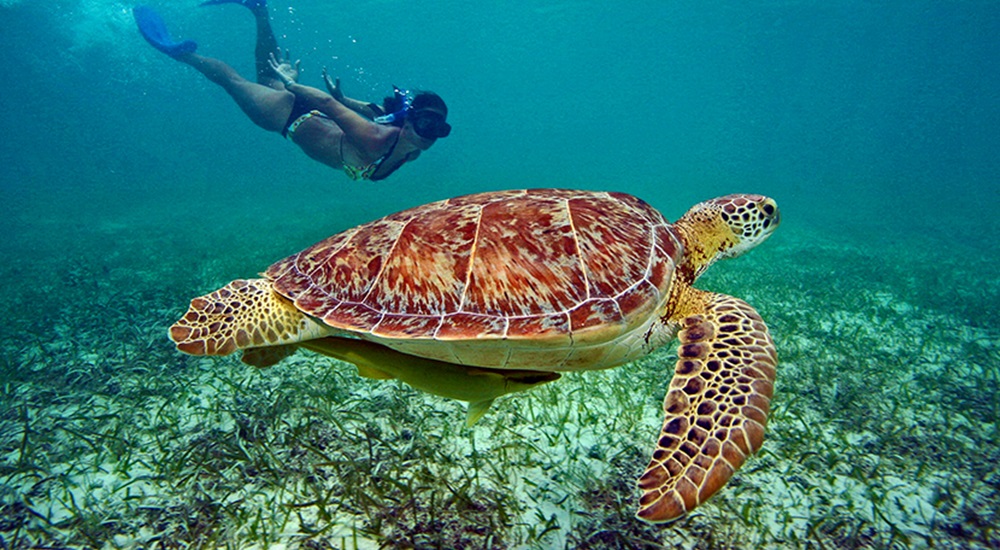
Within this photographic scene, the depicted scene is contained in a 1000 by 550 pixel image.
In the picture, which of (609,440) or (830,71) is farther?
(830,71)

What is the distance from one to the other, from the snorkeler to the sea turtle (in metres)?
5.50

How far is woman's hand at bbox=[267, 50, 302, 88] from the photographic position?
970 centimetres

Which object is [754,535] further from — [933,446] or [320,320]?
[320,320]

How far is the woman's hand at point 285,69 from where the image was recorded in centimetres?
970

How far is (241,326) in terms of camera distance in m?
2.70

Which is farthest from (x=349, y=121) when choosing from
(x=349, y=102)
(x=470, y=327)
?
(x=470, y=327)

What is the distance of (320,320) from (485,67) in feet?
294

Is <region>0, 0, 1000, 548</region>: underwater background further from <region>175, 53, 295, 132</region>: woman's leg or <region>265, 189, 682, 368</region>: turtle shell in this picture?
<region>175, 53, 295, 132</region>: woman's leg

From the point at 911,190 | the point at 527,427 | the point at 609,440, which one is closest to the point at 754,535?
the point at 609,440

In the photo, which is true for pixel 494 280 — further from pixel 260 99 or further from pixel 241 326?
pixel 260 99

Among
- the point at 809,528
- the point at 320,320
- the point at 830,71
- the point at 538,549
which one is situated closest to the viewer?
the point at 538,549

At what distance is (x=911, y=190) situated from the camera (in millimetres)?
27531

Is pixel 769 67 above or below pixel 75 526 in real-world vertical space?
above

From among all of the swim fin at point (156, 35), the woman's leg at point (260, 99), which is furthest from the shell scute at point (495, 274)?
the swim fin at point (156, 35)
